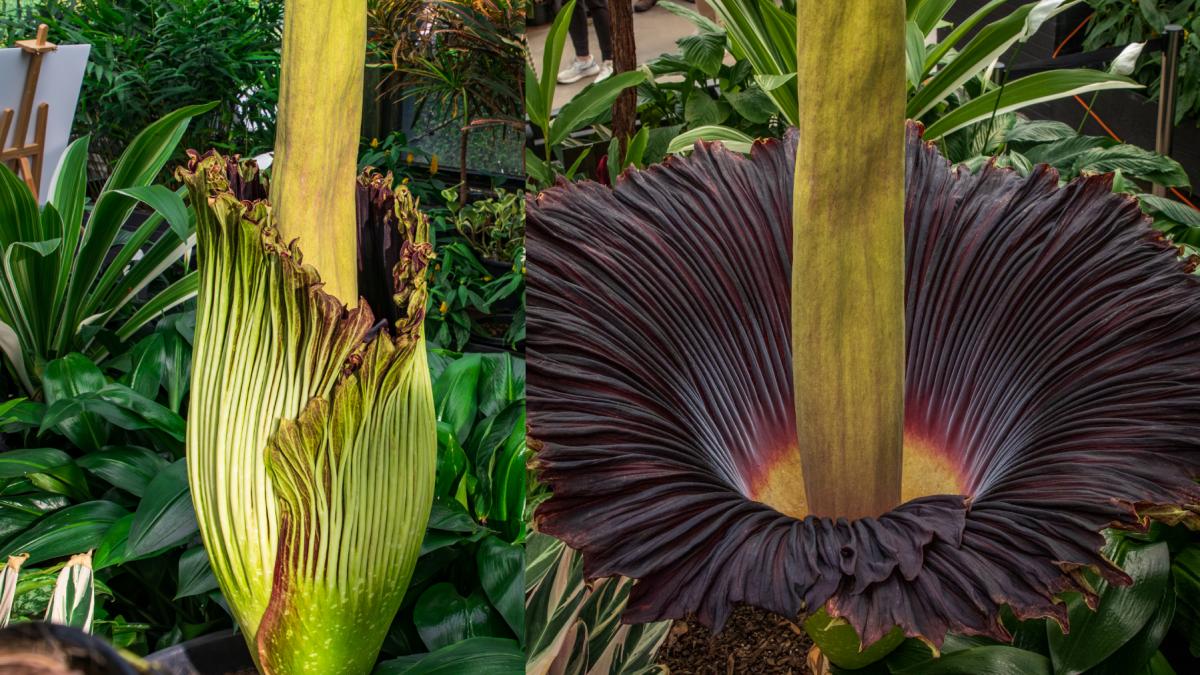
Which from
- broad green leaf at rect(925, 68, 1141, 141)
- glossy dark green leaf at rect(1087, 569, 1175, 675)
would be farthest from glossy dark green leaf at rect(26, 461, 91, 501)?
broad green leaf at rect(925, 68, 1141, 141)

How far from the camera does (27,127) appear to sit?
0.35 m

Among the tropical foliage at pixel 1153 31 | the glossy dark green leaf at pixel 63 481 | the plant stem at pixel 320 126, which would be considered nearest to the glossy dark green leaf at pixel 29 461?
the glossy dark green leaf at pixel 63 481

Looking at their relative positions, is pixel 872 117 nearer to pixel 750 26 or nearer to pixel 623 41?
pixel 623 41

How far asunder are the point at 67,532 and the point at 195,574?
0.05 m

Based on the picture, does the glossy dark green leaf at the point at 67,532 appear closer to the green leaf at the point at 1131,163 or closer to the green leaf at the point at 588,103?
the green leaf at the point at 588,103

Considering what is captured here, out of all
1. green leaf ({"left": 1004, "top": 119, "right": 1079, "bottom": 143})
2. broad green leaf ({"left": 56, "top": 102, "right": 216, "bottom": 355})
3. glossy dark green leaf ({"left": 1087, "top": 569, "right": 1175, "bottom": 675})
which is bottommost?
glossy dark green leaf ({"left": 1087, "top": 569, "right": 1175, "bottom": 675})

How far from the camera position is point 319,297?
288 millimetres

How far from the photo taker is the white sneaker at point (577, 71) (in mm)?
352

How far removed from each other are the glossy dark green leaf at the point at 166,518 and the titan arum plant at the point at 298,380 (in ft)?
0.06

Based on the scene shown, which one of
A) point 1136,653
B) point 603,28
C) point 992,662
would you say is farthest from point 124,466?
point 1136,653

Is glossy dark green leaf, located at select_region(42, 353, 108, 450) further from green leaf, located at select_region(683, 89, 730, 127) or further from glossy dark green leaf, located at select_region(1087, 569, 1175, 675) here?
glossy dark green leaf, located at select_region(1087, 569, 1175, 675)

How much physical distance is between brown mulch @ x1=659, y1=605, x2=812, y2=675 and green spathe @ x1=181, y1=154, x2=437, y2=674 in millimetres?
109

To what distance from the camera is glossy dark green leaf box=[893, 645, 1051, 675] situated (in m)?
0.39

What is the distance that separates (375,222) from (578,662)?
0.53ft
